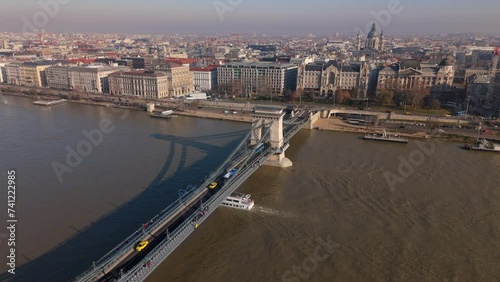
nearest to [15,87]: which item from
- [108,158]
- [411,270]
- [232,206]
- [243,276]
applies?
[108,158]

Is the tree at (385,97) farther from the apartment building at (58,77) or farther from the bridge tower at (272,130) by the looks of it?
the apartment building at (58,77)

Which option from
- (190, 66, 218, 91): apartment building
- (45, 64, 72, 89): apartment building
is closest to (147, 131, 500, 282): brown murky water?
(190, 66, 218, 91): apartment building

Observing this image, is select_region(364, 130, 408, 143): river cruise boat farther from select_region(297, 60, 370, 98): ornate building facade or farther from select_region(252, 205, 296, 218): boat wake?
select_region(297, 60, 370, 98): ornate building facade

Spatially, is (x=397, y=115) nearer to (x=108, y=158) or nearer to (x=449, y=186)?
(x=449, y=186)

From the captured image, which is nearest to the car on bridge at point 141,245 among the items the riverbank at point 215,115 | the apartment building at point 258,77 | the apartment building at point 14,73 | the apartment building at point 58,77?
the riverbank at point 215,115

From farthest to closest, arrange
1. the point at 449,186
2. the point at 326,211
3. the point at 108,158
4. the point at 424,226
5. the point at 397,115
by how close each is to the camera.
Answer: the point at 397,115 → the point at 108,158 → the point at 449,186 → the point at 326,211 → the point at 424,226

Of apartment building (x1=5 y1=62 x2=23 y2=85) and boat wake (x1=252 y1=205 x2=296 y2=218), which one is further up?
apartment building (x1=5 y1=62 x2=23 y2=85)
